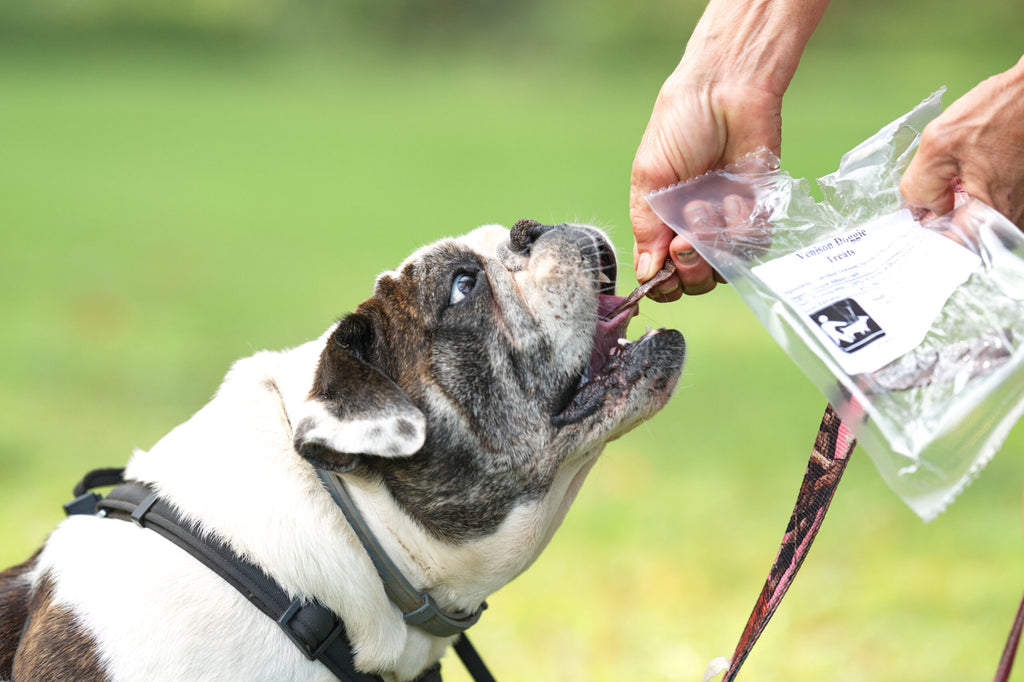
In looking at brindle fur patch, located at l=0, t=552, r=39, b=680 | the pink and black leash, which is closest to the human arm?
the pink and black leash

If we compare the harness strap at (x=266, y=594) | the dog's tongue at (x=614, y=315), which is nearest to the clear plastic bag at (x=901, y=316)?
the dog's tongue at (x=614, y=315)

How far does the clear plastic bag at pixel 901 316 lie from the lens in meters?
2.13

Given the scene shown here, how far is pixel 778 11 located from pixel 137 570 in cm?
236

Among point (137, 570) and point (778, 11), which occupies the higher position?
point (778, 11)

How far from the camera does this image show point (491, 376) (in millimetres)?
2785

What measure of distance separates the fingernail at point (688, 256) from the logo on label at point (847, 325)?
0.62 m

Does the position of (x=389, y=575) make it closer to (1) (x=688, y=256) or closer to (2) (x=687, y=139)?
(1) (x=688, y=256)

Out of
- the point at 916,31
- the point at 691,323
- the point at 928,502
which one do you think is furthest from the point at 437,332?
the point at 916,31

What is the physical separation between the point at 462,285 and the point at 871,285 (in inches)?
44.6

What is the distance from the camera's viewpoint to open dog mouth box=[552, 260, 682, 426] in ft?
9.16

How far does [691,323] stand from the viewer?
9.62m

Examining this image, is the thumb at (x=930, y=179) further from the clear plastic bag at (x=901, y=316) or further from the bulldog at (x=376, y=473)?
the bulldog at (x=376, y=473)

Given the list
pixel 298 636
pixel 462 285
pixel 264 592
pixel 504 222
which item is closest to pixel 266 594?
pixel 264 592

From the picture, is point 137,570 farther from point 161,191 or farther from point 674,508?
point 161,191
